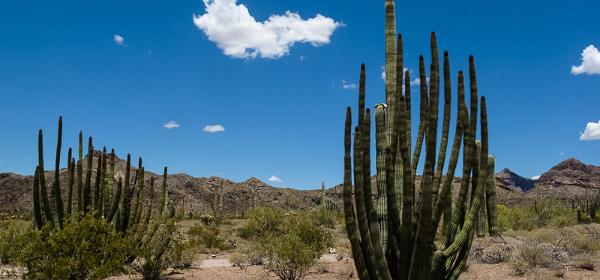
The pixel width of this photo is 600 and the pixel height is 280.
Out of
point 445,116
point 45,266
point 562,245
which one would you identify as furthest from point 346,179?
point 562,245

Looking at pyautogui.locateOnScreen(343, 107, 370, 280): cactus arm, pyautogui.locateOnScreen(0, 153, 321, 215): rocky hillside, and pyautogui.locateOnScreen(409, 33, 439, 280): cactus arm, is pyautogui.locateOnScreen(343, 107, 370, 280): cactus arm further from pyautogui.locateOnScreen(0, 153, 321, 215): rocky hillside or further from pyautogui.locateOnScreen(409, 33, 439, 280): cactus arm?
pyautogui.locateOnScreen(0, 153, 321, 215): rocky hillside

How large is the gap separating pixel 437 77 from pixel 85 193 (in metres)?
11.5

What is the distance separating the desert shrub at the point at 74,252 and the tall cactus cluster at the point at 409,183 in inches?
238

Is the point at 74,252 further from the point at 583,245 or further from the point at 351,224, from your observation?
the point at 583,245

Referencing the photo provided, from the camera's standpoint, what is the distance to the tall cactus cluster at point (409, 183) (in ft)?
23.0

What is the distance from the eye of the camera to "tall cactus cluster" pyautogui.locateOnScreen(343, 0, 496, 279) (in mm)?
7004

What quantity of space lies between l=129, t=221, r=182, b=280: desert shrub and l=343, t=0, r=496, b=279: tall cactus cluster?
355 inches

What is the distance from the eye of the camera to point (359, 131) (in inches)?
281

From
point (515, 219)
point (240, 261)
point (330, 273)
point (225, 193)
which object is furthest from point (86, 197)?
point (225, 193)

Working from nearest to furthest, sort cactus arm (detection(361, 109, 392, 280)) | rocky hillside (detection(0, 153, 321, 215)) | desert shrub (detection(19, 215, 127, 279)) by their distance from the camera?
cactus arm (detection(361, 109, 392, 280)) < desert shrub (detection(19, 215, 127, 279)) < rocky hillside (detection(0, 153, 321, 215))

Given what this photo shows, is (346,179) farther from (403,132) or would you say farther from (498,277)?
(498,277)

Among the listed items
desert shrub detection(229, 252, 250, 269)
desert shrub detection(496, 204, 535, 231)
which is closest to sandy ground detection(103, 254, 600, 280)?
desert shrub detection(229, 252, 250, 269)

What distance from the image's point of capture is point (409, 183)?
22.5ft

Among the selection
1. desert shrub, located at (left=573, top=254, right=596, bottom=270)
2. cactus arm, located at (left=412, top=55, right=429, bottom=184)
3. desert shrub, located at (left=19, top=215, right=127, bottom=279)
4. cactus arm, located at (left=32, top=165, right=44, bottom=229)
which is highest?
cactus arm, located at (left=412, top=55, right=429, bottom=184)
